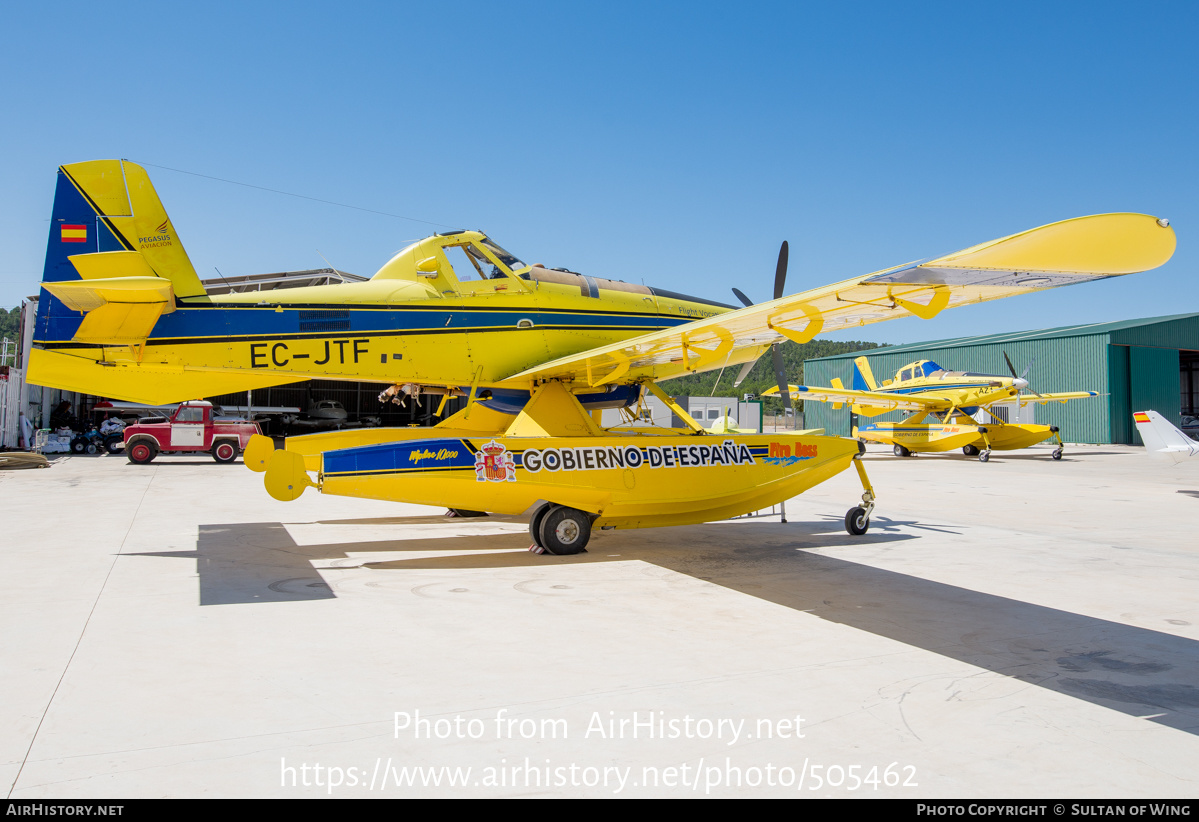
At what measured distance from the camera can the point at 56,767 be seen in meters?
2.98

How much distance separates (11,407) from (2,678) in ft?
89.1

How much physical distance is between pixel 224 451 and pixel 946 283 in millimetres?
24604

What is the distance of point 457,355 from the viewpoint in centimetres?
921

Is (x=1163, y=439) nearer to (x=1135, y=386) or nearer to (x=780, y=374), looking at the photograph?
(x=780, y=374)

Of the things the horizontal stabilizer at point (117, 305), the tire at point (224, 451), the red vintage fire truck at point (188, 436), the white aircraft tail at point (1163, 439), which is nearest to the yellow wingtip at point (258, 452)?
the horizontal stabilizer at point (117, 305)

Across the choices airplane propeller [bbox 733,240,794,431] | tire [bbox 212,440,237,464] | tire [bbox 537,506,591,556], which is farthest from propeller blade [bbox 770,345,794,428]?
Result: tire [bbox 212,440,237,464]

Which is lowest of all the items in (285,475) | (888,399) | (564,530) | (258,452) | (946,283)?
(564,530)

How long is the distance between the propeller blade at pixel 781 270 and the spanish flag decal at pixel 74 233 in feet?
29.0

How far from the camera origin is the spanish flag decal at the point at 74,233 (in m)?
7.91

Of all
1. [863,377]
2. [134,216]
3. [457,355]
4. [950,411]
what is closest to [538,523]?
[457,355]

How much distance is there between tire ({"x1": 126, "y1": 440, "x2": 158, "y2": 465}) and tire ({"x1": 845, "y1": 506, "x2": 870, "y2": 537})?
22584 mm

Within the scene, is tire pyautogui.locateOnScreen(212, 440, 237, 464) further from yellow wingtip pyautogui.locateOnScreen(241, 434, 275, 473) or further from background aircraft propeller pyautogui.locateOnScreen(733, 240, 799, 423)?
background aircraft propeller pyautogui.locateOnScreen(733, 240, 799, 423)

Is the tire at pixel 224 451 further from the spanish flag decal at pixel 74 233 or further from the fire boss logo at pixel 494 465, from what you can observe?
the fire boss logo at pixel 494 465
